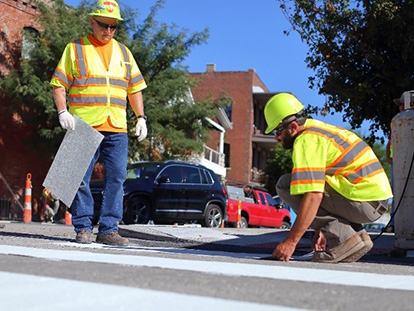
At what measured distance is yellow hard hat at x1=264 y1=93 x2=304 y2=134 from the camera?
16.4 ft

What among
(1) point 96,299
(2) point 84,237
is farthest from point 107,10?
(1) point 96,299

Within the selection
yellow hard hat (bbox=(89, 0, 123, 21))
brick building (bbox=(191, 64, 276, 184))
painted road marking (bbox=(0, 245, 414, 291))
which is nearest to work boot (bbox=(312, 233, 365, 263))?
painted road marking (bbox=(0, 245, 414, 291))

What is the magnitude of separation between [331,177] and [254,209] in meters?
17.9

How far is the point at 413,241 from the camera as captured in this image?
21.6ft

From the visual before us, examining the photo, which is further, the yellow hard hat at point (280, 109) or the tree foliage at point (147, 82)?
the tree foliage at point (147, 82)

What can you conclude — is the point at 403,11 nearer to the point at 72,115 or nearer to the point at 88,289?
the point at 72,115

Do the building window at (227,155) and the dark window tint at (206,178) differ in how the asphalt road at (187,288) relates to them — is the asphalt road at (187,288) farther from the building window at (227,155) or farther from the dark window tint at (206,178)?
the building window at (227,155)

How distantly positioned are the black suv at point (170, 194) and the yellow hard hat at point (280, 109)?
380 inches

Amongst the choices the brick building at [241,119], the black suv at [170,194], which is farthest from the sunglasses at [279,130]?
the brick building at [241,119]

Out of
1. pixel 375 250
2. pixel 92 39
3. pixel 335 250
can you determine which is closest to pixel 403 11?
pixel 375 250

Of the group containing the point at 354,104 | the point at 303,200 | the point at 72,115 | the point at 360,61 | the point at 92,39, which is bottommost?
the point at 303,200

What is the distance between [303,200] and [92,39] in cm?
285

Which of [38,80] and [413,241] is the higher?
[38,80]

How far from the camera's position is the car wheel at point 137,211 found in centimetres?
1466
